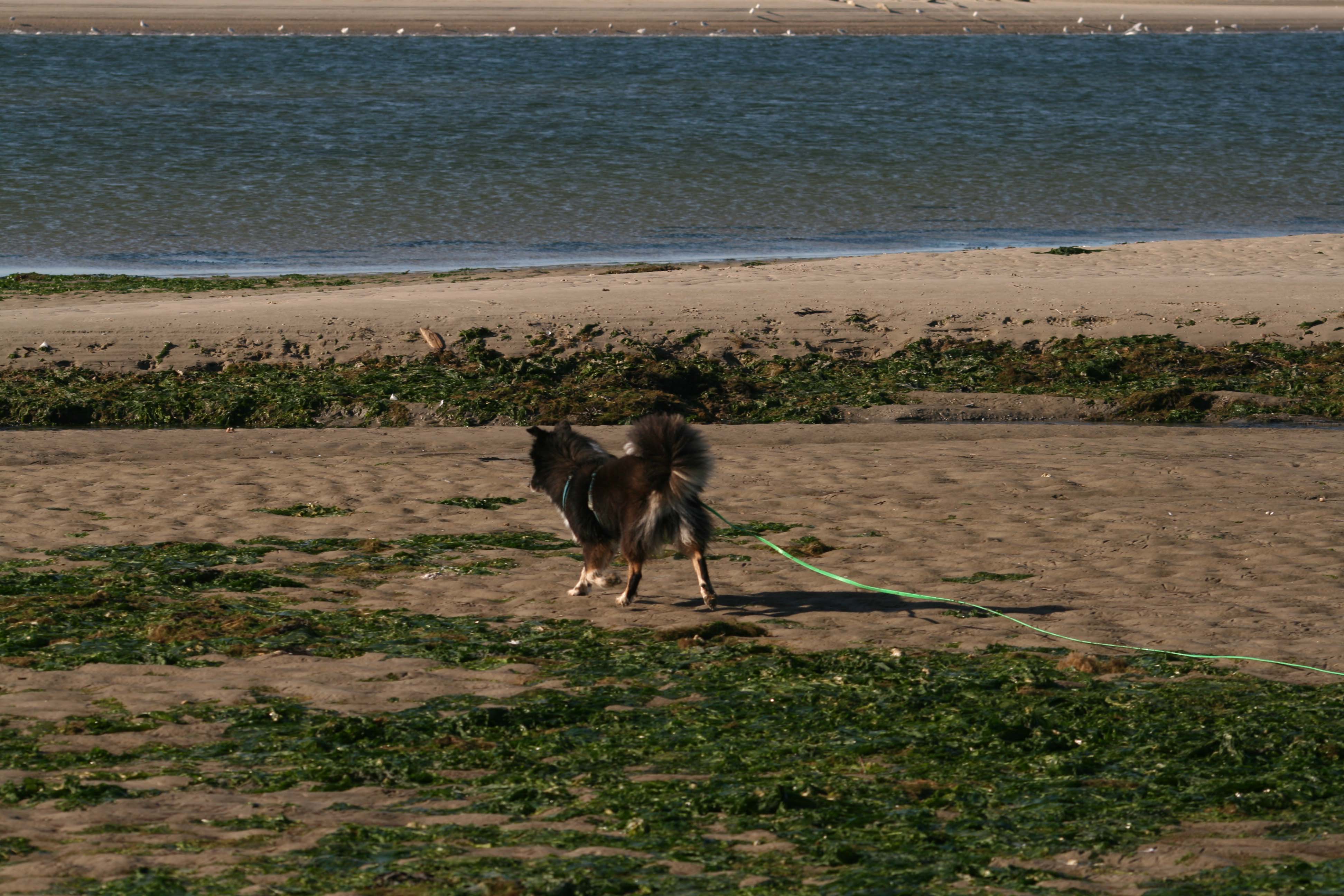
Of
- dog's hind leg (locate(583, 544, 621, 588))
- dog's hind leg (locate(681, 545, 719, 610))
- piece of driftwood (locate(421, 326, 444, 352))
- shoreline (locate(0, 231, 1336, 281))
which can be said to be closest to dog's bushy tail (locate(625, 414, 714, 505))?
dog's hind leg (locate(681, 545, 719, 610))

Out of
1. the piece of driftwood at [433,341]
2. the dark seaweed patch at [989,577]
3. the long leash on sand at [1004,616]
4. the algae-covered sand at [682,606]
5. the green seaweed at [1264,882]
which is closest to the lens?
the green seaweed at [1264,882]

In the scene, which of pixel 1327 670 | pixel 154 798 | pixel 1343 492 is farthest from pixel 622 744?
pixel 1343 492

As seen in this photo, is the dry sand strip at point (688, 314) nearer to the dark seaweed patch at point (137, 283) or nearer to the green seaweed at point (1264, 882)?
the dark seaweed patch at point (137, 283)

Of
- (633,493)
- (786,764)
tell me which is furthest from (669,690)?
(633,493)

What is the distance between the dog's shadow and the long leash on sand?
0.12 feet

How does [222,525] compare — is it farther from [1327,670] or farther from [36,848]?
[1327,670]

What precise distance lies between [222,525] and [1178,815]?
6347 millimetres

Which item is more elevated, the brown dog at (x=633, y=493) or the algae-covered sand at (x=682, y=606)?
the brown dog at (x=633, y=493)

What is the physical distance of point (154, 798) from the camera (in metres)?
4.93

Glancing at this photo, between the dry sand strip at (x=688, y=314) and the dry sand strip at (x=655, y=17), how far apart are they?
39.1 metres

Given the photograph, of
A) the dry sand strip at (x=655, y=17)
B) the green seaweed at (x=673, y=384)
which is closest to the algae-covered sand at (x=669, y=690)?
the green seaweed at (x=673, y=384)

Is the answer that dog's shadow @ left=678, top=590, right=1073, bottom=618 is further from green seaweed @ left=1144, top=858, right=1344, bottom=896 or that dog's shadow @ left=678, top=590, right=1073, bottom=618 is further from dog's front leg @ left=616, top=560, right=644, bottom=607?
green seaweed @ left=1144, top=858, right=1344, bottom=896

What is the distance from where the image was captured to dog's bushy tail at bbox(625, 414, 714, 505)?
6.87 metres

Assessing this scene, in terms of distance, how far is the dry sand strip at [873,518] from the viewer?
23.5 ft
